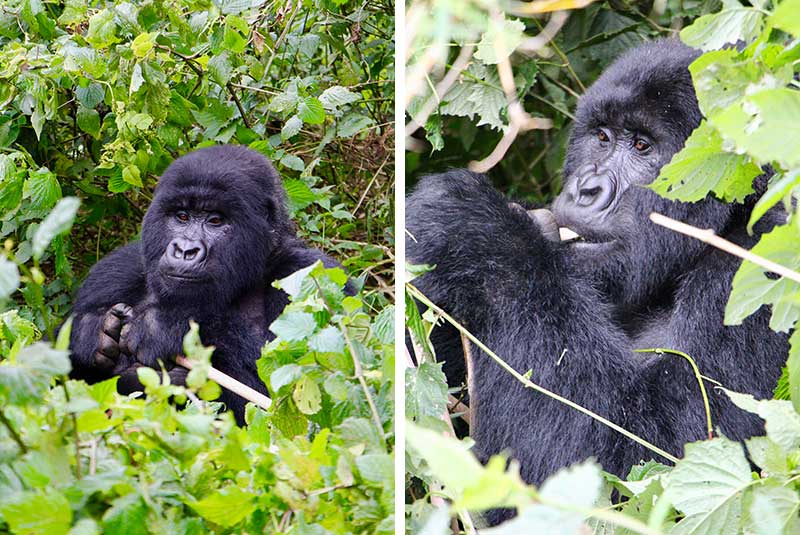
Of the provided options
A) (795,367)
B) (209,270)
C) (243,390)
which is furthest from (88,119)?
(795,367)

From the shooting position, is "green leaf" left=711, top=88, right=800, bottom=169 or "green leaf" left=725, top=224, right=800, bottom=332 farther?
"green leaf" left=725, top=224, right=800, bottom=332

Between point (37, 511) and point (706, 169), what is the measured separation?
0.63 m

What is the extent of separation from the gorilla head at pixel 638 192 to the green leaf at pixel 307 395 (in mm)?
601

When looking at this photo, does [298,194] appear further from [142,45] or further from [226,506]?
[226,506]

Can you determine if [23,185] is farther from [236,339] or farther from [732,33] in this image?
[732,33]

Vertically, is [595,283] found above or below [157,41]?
below

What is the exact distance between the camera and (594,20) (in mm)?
2525

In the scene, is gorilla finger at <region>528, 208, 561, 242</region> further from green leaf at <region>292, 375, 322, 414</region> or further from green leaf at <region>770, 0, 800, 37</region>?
green leaf at <region>770, 0, 800, 37</region>

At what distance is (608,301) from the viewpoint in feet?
5.07

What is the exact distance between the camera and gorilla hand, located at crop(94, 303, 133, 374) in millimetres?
2230

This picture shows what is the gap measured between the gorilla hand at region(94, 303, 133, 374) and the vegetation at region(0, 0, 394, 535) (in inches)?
4.3

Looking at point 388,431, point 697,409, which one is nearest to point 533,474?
point 697,409

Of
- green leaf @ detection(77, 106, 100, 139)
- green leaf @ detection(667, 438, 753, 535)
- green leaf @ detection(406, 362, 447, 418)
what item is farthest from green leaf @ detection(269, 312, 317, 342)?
green leaf @ detection(77, 106, 100, 139)

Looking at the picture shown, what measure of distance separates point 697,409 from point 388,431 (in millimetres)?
586
